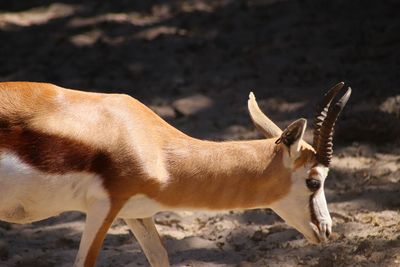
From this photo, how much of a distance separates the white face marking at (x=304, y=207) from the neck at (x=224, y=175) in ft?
0.21

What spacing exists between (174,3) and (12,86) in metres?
6.38

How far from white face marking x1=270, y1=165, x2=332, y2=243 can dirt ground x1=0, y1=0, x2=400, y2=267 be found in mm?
459

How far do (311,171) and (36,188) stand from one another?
1.80m

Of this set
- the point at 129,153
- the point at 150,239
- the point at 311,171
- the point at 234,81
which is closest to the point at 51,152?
the point at 129,153

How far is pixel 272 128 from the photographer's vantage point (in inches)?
248

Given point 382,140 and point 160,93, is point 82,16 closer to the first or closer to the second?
point 160,93

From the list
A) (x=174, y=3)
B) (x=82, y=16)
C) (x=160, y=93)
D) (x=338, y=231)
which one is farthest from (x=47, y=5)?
(x=338, y=231)

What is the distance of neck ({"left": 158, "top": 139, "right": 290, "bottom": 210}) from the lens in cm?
575

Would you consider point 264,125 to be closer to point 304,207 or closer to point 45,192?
point 304,207

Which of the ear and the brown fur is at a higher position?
the ear

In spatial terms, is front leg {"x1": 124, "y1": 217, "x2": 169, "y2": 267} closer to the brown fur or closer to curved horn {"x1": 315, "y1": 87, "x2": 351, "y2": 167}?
the brown fur

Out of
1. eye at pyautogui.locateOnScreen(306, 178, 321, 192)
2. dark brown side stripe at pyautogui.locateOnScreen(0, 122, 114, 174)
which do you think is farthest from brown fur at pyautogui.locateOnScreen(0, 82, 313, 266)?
Result: eye at pyautogui.locateOnScreen(306, 178, 321, 192)

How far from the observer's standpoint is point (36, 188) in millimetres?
5590

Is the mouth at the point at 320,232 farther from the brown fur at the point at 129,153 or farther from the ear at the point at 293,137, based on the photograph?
the ear at the point at 293,137
